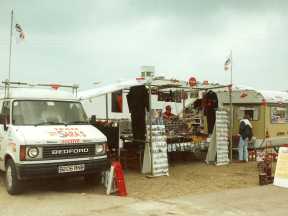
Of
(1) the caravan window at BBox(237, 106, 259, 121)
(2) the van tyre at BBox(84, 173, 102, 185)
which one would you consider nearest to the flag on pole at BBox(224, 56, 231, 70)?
(1) the caravan window at BBox(237, 106, 259, 121)

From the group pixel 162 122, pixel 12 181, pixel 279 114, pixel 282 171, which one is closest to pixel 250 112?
pixel 279 114

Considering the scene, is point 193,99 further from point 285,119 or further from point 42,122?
point 42,122

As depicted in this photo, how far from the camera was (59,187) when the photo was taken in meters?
10.8

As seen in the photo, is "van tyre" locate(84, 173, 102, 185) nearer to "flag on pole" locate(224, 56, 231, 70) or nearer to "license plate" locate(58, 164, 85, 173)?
"license plate" locate(58, 164, 85, 173)

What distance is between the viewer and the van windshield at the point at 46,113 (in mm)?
10086

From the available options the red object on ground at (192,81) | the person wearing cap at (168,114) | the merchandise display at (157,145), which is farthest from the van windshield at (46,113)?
the person wearing cap at (168,114)

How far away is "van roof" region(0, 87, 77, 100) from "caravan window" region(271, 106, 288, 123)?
29.2ft

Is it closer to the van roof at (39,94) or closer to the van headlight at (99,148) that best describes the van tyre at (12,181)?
the van roof at (39,94)

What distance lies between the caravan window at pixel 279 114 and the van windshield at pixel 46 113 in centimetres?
884

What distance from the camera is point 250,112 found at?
17156mm

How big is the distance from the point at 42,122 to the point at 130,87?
11.6ft

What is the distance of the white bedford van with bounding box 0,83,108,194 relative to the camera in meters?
9.25

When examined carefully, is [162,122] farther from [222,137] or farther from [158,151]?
[222,137]

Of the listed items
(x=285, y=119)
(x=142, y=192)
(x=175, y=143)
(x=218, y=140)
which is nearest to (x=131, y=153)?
(x=175, y=143)
